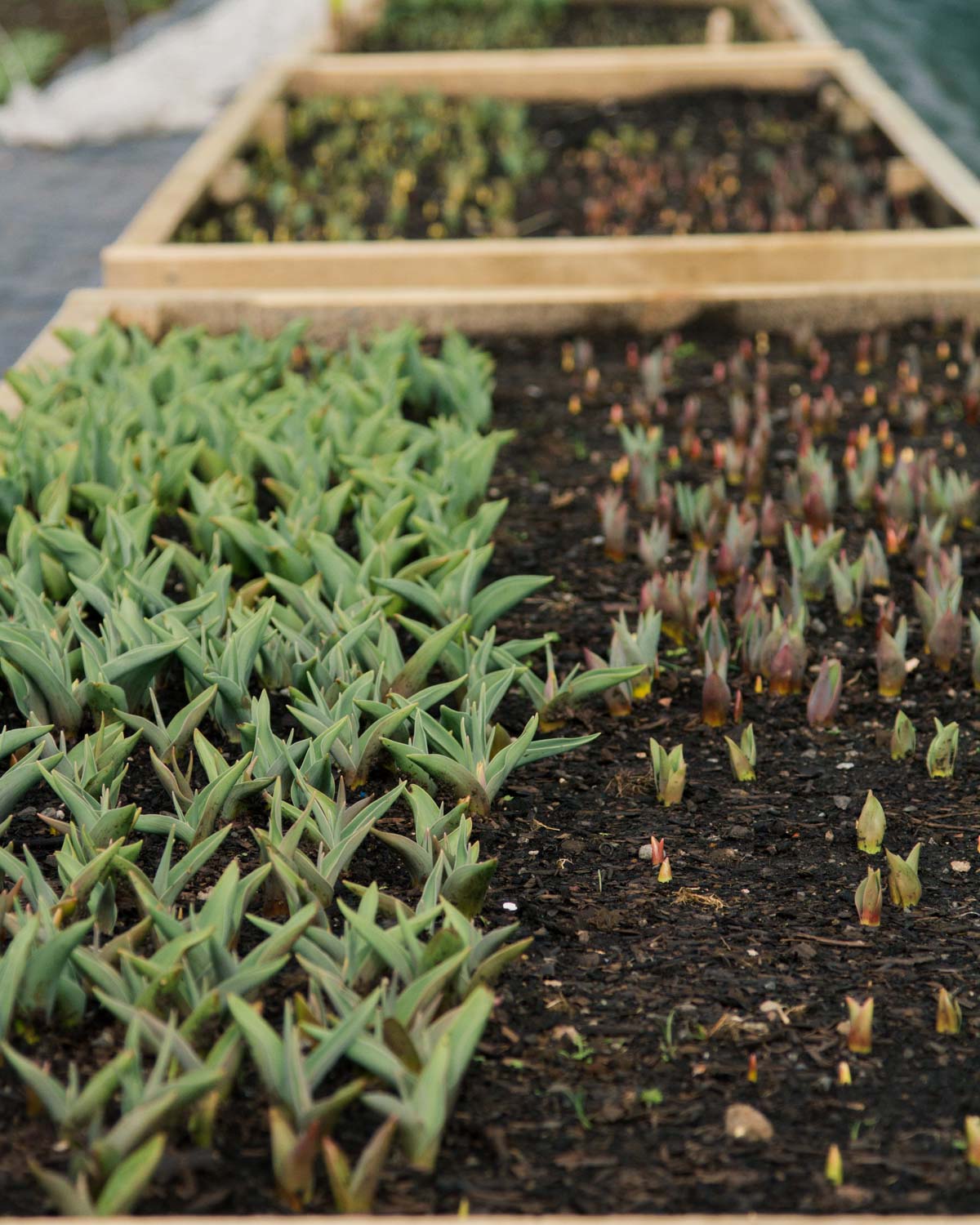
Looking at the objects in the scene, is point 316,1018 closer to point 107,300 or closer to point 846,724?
point 846,724

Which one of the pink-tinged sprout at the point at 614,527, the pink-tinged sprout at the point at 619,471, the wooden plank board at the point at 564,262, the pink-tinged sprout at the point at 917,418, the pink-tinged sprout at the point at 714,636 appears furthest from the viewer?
the wooden plank board at the point at 564,262

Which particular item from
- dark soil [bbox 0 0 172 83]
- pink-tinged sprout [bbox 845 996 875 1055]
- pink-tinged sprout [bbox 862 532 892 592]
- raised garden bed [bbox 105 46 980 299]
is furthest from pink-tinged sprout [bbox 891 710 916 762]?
dark soil [bbox 0 0 172 83]

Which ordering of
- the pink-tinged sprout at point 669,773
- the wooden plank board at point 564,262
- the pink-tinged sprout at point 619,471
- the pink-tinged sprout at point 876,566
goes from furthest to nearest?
the wooden plank board at point 564,262, the pink-tinged sprout at point 619,471, the pink-tinged sprout at point 876,566, the pink-tinged sprout at point 669,773

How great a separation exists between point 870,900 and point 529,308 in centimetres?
286

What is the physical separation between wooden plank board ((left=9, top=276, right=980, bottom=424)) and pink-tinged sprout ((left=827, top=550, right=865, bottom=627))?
1.75 m

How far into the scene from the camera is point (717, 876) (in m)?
2.20

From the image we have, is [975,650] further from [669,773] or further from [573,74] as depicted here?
[573,74]

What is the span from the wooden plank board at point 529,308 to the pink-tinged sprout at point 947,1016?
9.90 feet

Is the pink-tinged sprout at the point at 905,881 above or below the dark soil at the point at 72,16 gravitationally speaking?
below

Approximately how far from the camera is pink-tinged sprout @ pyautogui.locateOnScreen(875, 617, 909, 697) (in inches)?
104

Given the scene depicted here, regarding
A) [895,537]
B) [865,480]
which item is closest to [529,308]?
[865,480]

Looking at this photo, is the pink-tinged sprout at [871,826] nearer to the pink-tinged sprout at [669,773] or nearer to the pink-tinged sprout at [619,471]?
the pink-tinged sprout at [669,773]

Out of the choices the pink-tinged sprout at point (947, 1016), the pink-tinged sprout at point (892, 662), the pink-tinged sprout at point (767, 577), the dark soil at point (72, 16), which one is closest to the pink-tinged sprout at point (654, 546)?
the pink-tinged sprout at point (767, 577)

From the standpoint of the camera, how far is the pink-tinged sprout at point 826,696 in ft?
8.29
